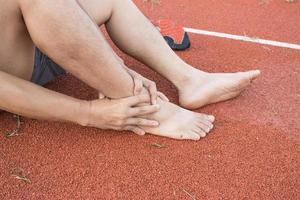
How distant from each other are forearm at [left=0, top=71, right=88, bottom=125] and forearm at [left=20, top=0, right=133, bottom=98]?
0.14 meters

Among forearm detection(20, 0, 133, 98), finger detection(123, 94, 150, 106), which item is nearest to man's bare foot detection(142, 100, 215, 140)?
finger detection(123, 94, 150, 106)

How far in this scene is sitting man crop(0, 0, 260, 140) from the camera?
1.63 meters

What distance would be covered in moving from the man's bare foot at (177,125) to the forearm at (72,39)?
342 mm

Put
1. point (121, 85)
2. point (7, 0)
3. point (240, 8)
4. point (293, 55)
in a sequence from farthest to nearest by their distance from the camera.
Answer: point (240, 8) < point (293, 55) < point (121, 85) < point (7, 0)

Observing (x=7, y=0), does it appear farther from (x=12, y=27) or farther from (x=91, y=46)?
(x=91, y=46)

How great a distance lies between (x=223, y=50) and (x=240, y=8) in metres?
0.82

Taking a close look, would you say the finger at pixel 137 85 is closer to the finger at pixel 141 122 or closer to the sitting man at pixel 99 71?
the sitting man at pixel 99 71

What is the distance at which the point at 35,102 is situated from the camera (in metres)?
1.78

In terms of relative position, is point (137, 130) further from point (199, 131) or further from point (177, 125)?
point (199, 131)

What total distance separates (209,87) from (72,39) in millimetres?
852

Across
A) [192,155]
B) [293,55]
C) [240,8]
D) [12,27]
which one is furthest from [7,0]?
[240,8]

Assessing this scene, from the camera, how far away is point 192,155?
197 centimetres

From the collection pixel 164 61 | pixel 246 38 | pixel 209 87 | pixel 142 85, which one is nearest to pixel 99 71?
pixel 142 85

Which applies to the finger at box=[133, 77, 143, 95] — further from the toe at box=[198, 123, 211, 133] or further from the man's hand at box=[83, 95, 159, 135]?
the toe at box=[198, 123, 211, 133]
